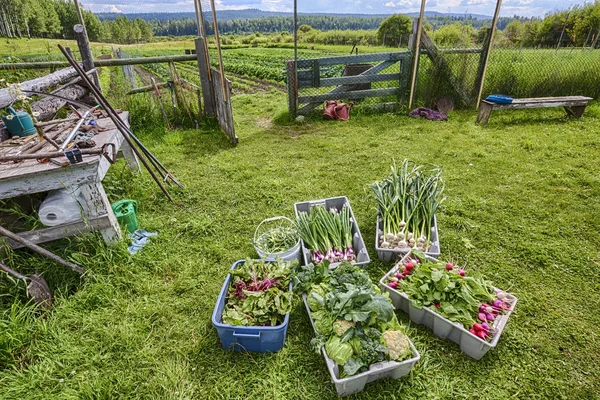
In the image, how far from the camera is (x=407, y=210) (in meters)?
3.29

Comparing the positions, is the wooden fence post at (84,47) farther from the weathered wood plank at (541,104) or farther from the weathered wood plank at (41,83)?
the weathered wood plank at (541,104)

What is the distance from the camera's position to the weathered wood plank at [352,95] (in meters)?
7.56

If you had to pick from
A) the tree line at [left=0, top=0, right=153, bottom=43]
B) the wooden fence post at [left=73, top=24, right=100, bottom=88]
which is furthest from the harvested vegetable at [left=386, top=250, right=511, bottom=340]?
the tree line at [left=0, top=0, right=153, bottom=43]

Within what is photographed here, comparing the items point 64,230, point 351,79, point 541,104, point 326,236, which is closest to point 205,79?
point 351,79

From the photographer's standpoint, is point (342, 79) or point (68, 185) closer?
point (68, 185)

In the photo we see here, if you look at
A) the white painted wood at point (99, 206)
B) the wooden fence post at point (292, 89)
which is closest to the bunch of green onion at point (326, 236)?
the white painted wood at point (99, 206)

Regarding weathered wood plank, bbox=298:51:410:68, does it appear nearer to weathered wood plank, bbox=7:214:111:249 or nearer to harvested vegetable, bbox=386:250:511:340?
weathered wood plank, bbox=7:214:111:249

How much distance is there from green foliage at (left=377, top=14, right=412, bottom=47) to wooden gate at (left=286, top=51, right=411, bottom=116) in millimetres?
43529

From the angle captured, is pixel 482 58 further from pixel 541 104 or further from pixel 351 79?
pixel 351 79

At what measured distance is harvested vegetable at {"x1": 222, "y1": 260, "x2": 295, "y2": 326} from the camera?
90.2 inches

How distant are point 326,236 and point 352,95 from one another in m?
5.69

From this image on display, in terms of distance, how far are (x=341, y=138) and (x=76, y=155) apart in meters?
4.81

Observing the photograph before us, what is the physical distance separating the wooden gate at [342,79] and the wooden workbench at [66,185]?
16.8 ft

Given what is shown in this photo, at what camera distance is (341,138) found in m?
6.41
